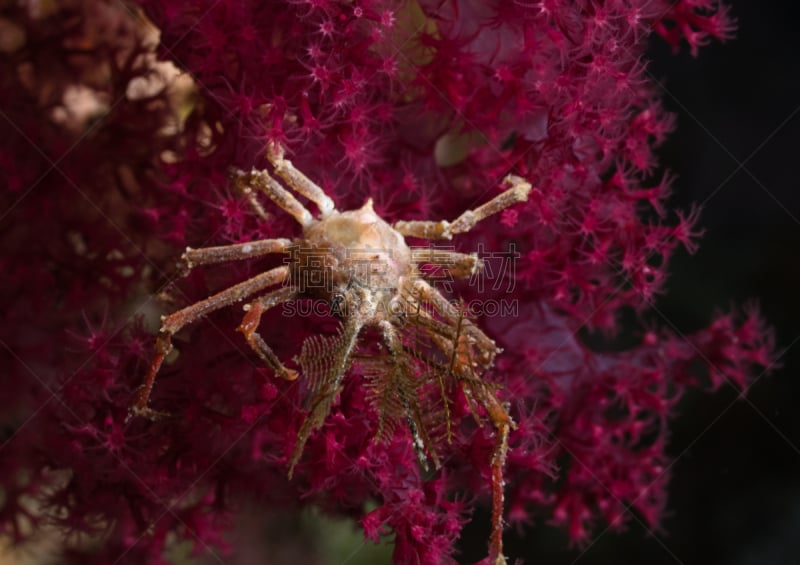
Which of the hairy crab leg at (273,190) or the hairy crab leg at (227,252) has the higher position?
the hairy crab leg at (273,190)

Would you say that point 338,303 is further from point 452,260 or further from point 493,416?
point 493,416

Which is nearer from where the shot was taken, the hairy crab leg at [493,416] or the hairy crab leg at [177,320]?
the hairy crab leg at [493,416]

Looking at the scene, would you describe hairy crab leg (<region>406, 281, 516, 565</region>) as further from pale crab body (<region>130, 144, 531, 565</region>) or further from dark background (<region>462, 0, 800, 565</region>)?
dark background (<region>462, 0, 800, 565</region>)

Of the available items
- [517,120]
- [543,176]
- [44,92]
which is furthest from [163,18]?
[543,176]

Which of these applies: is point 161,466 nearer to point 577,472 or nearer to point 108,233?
point 108,233

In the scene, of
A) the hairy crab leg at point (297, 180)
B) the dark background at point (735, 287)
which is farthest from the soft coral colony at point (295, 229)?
the dark background at point (735, 287)

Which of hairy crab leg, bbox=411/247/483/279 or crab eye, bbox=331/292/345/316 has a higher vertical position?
hairy crab leg, bbox=411/247/483/279

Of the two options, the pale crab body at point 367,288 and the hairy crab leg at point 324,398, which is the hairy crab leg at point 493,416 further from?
the hairy crab leg at point 324,398

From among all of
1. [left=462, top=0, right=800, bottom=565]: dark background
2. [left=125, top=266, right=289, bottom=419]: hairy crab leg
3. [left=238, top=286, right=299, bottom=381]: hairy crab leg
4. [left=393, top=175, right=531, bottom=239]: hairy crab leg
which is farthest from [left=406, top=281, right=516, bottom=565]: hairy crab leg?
[left=462, top=0, right=800, bottom=565]: dark background
